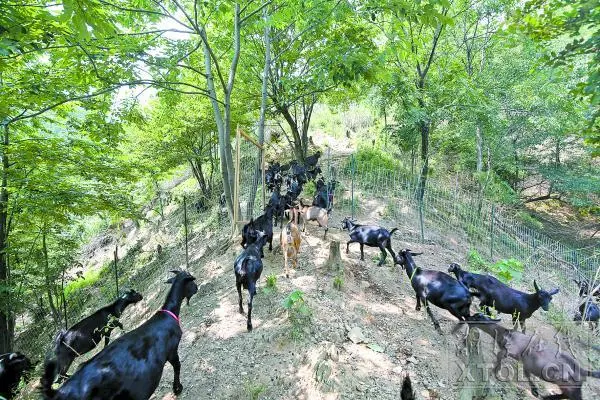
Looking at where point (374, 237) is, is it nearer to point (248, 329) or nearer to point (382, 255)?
point (382, 255)

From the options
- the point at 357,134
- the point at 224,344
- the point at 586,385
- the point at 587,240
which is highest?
the point at 357,134

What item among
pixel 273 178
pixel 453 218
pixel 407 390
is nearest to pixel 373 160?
pixel 453 218

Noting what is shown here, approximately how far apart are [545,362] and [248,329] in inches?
150

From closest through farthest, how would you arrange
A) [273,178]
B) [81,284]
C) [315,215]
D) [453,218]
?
[315,215], [273,178], [453,218], [81,284]

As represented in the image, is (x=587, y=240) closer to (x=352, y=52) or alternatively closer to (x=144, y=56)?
(x=352, y=52)

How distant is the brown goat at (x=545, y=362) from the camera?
339 centimetres

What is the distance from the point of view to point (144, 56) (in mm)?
7004

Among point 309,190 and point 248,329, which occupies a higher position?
point 309,190

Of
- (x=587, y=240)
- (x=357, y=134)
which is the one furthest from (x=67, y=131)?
(x=587, y=240)

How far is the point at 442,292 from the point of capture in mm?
5207

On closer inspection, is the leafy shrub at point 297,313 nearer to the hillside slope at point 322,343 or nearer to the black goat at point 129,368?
the hillside slope at point 322,343

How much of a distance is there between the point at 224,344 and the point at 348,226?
Result: 4.51 m

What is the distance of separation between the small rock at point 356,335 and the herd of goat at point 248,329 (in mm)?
1214

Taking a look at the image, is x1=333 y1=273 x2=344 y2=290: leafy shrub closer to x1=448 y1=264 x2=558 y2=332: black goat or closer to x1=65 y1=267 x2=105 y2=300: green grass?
x1=448 y1=264 x2=558 y2=332: black goat
